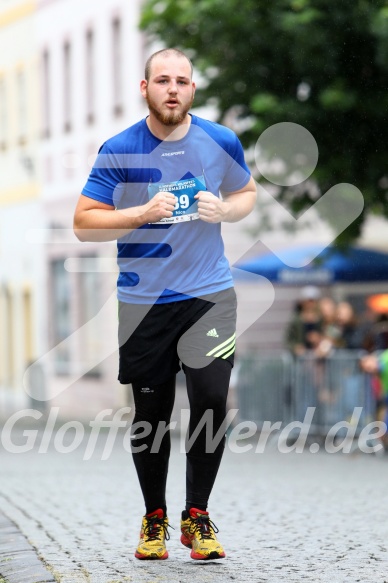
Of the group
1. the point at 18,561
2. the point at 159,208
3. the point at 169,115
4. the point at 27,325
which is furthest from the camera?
the point at 27,325

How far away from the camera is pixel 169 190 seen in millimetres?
6926

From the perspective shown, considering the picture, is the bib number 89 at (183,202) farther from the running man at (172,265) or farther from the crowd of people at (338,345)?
the crowd of people at (338,345)

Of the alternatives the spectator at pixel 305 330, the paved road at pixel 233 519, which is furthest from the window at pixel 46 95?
the paved road at pixel 233 519

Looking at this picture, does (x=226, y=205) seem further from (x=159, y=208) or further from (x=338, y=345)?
(x=338, y=345)

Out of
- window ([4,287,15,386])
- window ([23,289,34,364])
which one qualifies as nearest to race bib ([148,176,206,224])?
window ([23,289,34,364])

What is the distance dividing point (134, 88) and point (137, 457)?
25651 millimetres

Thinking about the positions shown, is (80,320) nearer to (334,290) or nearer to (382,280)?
(334,290)

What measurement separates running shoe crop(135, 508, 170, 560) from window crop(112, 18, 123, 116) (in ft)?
86.9

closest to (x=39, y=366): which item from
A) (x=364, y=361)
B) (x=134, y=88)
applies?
(x=134, y=88)

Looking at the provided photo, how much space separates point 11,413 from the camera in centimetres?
3378

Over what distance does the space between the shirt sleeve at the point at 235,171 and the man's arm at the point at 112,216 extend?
0.38 metres

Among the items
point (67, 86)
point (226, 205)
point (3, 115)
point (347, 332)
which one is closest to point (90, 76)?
point (67, 86)

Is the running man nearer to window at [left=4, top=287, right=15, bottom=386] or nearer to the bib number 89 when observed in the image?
the bib number 89

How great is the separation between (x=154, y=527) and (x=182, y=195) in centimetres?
129
